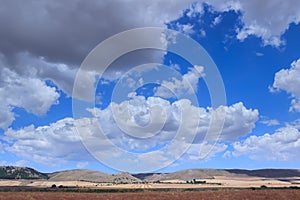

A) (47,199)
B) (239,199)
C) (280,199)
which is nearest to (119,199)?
(47,199)

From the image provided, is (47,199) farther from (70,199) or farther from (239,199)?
(239,199)

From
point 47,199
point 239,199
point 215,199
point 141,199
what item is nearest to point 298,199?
point 239,199

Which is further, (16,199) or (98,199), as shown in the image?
(98,199)

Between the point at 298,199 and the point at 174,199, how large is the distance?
101 ft

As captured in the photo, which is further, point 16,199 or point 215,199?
point 215,199

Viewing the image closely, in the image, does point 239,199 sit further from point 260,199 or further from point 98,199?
point 98,199

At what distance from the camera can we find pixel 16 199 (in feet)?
277

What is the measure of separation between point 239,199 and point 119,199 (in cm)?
3059

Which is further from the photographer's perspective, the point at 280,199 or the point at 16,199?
the point at 280,199

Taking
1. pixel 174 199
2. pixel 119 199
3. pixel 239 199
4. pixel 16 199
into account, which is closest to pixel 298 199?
pixel 239 199

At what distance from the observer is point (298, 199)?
88438 mm

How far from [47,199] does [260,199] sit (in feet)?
177

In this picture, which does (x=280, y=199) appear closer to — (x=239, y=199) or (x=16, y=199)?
(x=239, y=199)

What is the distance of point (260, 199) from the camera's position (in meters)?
89.9
